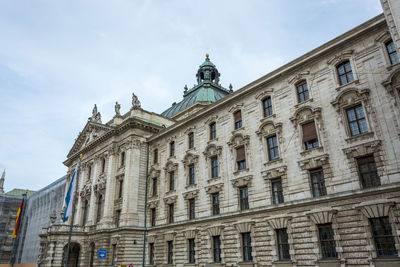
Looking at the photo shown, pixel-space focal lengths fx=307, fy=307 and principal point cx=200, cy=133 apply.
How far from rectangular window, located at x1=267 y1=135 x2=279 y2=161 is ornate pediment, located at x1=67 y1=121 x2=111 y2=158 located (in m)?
24.3

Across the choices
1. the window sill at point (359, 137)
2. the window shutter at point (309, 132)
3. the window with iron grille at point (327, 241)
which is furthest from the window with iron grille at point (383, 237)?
the window shutter at point (309, 132)

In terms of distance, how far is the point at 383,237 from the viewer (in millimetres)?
17281

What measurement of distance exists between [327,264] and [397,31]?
13710 mm

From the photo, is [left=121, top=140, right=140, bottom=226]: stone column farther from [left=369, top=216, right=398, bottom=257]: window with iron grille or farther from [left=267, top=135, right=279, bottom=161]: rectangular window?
[left=369, top=216, right=398, bottom=257]: window with iron grille

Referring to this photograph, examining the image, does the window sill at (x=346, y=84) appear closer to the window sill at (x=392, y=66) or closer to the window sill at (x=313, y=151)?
the window sill at (x=392, y=66)

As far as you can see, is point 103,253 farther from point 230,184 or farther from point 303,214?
point 303,214

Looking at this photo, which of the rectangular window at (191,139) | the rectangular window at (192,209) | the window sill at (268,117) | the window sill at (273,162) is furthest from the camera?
the rectangular window at (191,139)

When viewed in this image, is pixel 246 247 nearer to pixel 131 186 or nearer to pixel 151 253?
pixel 151 253

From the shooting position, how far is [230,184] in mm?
26828

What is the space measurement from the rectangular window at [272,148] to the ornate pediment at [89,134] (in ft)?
79.7

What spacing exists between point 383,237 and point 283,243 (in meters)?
6.56

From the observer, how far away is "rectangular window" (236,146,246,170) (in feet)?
87.3

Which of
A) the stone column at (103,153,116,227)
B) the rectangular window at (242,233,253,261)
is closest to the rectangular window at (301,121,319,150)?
the rectangular window at (242,233,253,261)

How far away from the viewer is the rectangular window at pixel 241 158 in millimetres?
26608
